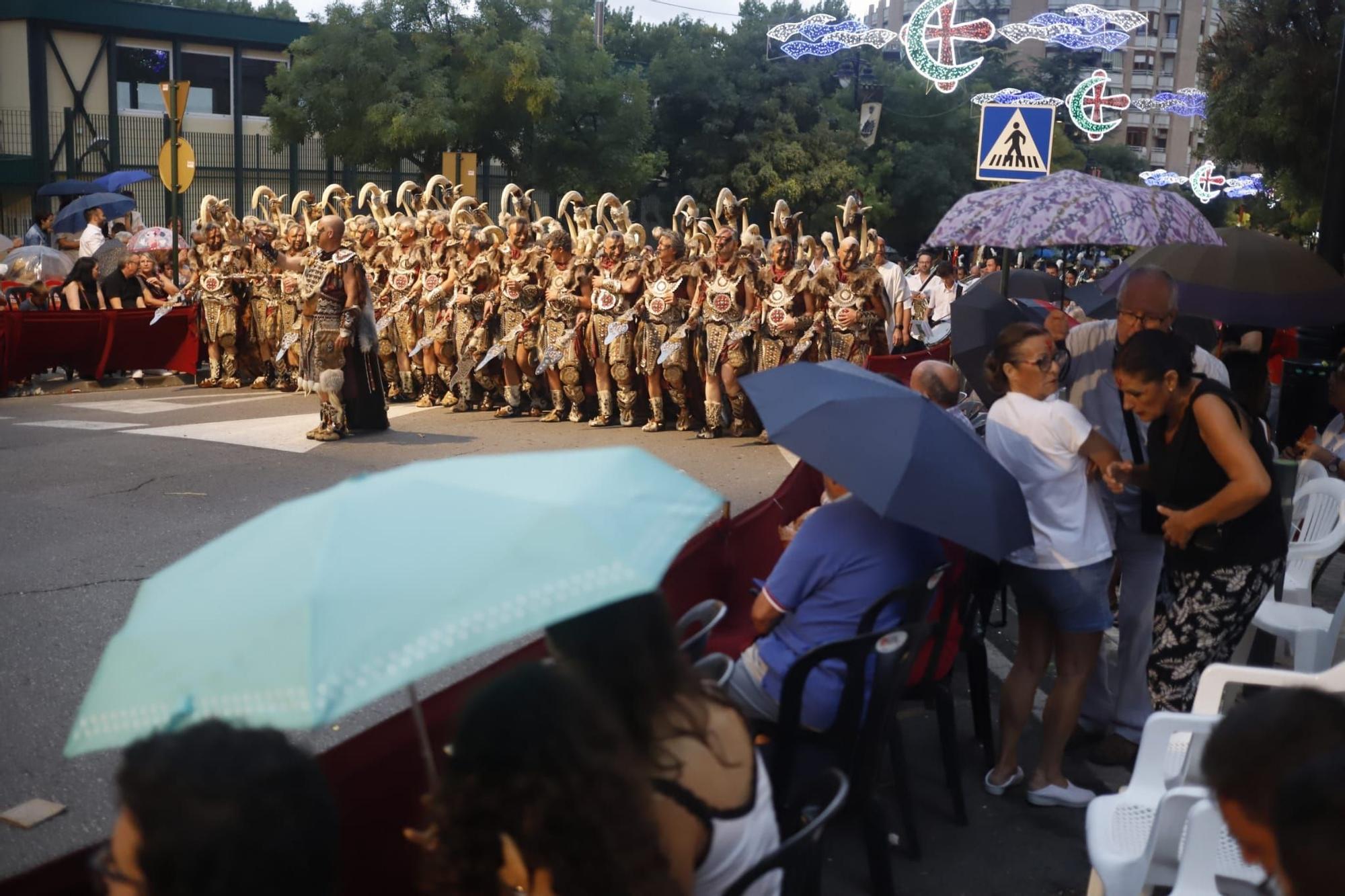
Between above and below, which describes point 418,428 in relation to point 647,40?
below

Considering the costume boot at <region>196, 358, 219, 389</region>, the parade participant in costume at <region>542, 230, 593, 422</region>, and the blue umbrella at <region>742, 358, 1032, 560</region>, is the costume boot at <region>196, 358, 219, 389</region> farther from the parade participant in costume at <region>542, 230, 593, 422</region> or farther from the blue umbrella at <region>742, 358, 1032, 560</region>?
the blue umbrella at <region>742, 358, 1032, 560</region>

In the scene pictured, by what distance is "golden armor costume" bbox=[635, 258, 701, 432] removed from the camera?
12.9 m

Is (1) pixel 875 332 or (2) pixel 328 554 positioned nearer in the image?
(2) pixel 328 554

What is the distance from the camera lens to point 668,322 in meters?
12.9

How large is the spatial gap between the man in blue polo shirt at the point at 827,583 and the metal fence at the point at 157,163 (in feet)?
114

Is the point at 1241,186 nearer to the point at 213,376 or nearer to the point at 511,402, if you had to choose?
the point at 511,402

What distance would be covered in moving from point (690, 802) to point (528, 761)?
0.49m

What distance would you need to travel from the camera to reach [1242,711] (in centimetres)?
251

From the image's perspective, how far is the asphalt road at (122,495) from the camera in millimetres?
5035

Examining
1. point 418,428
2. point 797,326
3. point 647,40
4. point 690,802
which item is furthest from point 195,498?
point 647,40

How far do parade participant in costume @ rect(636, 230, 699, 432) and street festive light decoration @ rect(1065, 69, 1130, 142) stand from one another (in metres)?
22.7

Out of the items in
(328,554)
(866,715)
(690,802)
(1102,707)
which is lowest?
(1102,707)

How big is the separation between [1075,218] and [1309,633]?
2115mm

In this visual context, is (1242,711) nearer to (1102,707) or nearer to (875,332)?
(1102,707)
